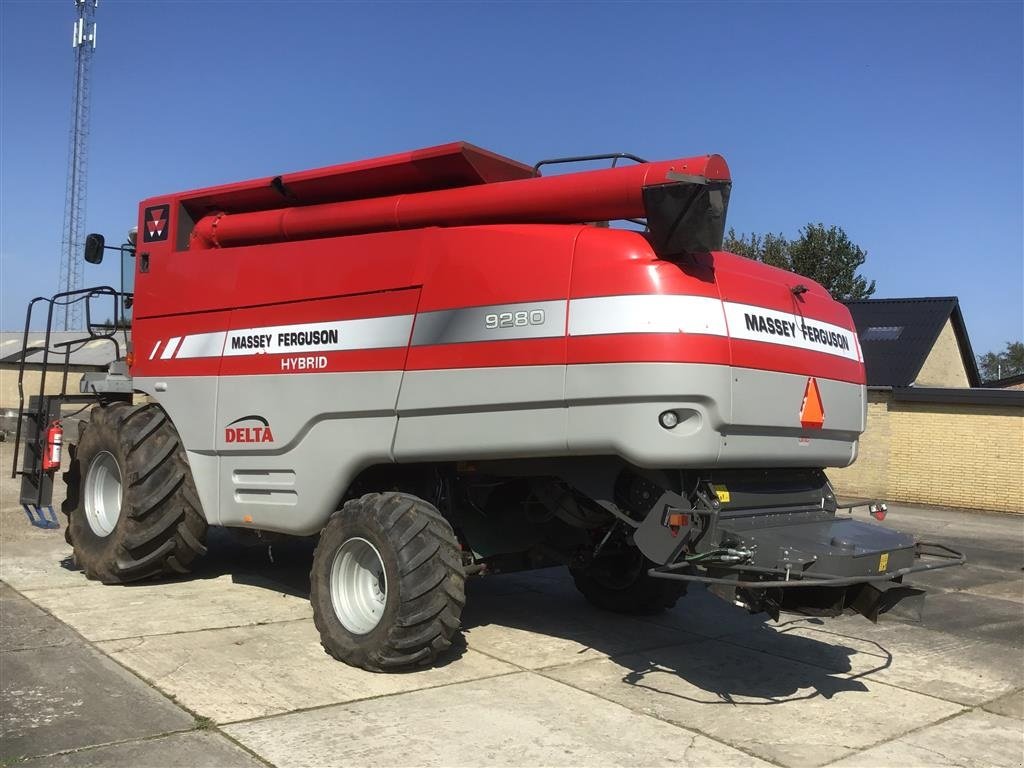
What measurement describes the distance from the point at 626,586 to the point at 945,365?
20423 millimetres

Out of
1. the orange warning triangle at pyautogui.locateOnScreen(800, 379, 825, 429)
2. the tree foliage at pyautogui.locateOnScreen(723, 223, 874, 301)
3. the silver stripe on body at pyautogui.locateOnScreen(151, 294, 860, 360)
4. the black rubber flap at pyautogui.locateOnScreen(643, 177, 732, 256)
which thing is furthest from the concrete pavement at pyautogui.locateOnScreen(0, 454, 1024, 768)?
the tree foliage at pyautogui.locateOnScreen(723, 223, 874, 301)

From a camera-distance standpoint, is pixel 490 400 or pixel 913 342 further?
pixel 913 342

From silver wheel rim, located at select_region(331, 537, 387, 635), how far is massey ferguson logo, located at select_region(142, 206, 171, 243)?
347 cm

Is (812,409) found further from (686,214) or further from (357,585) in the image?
(357,585)

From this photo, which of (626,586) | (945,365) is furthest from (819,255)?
(626,586)

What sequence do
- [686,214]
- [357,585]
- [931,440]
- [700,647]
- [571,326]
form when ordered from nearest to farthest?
[686,214] < [571,326] < [357,585] < [700,647] < [931,440]

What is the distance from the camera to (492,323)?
5480 mm

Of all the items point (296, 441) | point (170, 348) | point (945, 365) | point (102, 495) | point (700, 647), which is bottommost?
point (700, 647)

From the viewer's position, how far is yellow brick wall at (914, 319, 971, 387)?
76.5ft

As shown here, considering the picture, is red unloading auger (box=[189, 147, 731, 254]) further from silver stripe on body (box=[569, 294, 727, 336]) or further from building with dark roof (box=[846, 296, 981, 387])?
building with dark roof (box=[846, 296, 981, 387])

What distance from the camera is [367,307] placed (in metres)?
6.07

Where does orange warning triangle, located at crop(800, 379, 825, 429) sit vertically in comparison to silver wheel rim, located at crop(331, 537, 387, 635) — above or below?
above

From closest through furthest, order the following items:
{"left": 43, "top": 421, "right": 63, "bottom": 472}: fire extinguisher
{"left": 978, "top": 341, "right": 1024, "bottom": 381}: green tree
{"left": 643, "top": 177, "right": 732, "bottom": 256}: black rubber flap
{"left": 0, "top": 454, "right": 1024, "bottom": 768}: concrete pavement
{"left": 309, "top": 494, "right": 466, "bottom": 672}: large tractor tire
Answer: {"left": 0, "top": 454, "right": 1024, "bottom": 768}: concrete pavement, {"left": 643, "top": 177, "right": 732, "bottom": 256}: black rubber flap, {"left": 309, "top": 494, "right": 466, "bottom": 672}: large tractor tire, {"left": 43, "top": 421, "right": 63, "bottom": 472}: fire extinguisher, {"left": 978, "top": 341, "right": 1024, "bottom": 381}: green tree

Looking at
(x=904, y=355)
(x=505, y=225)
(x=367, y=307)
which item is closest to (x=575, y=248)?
(x=505, y=225)
